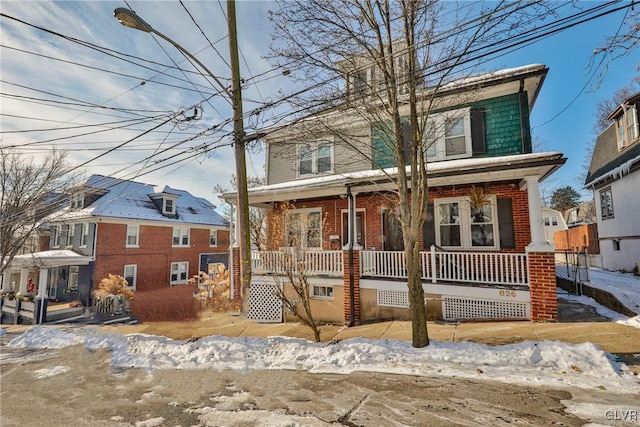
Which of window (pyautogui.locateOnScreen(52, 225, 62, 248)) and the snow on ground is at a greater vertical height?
window (pyautogui.locateOnScreen(52, 225, 62, 248))

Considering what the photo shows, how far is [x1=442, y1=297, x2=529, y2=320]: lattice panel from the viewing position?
7641 mm

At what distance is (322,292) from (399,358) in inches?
211

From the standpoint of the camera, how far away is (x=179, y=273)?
1025 inches

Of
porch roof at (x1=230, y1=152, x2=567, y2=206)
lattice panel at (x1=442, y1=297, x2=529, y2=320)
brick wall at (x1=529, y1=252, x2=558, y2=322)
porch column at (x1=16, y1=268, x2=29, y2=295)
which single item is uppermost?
porch roof at (x1=230, y1=152, x2=567, y2=206)

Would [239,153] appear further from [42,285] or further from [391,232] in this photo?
[42,285]

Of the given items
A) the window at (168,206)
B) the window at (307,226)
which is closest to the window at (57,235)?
the window at (168,206)

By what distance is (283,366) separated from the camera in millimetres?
5363

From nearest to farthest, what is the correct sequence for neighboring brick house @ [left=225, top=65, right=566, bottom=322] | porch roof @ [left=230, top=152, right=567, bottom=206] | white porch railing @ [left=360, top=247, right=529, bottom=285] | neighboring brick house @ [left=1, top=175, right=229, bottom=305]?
porch roof @ [left=230, top=152, right=567, bottom=206], neighboring brick house @ [left=225, top=65, right=566, bottom=322], white porch railing @ [left=360, top=247, right=529, bottom=285], neighboring brick house @ [left=1, top=175, right=229, bottom=305]

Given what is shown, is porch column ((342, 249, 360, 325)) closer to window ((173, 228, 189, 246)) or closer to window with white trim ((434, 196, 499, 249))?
window with white trim ((434, 196, 499, 249))

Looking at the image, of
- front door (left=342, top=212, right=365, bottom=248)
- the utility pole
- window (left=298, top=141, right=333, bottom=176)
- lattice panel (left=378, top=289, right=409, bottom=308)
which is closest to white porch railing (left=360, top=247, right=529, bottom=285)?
lattice panel (left=378, top=289, right=409, bottom=308)

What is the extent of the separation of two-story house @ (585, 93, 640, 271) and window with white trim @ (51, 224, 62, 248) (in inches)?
1373

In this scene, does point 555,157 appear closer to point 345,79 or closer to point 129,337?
point 345,79

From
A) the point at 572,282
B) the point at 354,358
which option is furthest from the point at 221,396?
the point at 572,282

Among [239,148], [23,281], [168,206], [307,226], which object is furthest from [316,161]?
[23,281]
